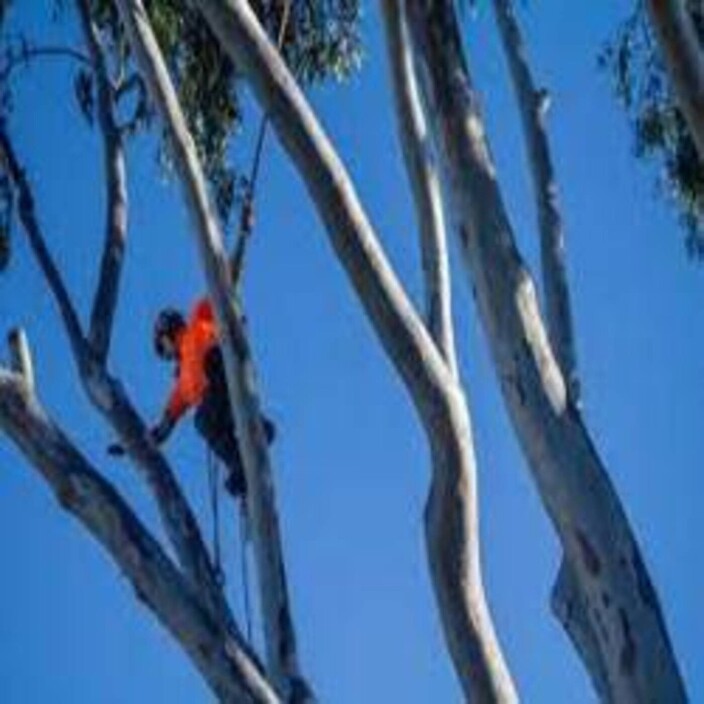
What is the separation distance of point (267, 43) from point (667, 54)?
2.94 ft

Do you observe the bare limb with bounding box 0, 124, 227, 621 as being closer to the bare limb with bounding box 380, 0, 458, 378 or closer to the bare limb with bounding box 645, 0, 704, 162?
the bare limb with bounding box 380, 0, 458, 378

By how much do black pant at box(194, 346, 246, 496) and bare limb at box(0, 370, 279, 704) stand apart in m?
1.38

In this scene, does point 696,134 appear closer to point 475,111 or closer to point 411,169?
point 475,111

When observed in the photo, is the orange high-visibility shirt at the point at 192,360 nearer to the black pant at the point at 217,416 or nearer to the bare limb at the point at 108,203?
the black pant at the point at 217,416

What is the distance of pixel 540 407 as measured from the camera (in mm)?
3660

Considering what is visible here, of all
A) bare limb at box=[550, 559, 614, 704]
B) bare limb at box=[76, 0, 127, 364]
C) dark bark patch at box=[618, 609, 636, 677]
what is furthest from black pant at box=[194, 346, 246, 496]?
dark bark patch at box=[618, 609, 636, 677]

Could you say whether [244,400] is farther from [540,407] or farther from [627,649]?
A: [627,649]

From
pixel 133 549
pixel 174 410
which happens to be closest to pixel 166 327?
pixel 174 410

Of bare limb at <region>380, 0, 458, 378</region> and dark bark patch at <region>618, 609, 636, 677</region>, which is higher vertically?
bare limb at <region>380, 0, 458, 378</region>

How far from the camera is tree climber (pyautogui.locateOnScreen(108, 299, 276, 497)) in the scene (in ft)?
17.1

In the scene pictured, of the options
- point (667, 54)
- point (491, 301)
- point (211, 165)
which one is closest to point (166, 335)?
point (211, 165)

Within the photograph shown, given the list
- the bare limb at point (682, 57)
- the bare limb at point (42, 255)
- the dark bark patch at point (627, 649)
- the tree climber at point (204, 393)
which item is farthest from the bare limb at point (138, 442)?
the bare limb at point (682, 57)

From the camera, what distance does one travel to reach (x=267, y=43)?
155 inches

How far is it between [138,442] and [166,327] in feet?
4.60
